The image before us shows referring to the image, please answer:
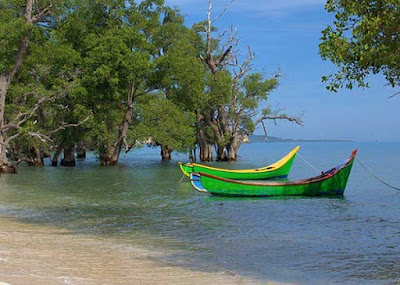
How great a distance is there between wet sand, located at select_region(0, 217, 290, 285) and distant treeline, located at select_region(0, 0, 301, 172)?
21042mm

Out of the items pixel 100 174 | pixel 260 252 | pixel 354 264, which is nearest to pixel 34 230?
pixel 260 252

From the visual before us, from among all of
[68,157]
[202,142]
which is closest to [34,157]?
[68,157]

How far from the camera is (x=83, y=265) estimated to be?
355 inches

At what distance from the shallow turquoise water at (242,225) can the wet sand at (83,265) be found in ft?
1.92

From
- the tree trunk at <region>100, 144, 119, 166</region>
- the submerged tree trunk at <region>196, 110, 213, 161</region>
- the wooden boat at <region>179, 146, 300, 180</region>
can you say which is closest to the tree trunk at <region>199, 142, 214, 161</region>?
the submerged tree trunk at <region>196, 110, 213, 161</region>

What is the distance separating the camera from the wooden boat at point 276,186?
20531 mm

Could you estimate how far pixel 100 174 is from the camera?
1303 inches

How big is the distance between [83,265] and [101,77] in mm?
27415

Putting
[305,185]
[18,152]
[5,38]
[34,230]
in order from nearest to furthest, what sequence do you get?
[34,230] → [305,185] → [5,38] → [18,152]

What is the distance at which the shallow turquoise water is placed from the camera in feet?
31.7

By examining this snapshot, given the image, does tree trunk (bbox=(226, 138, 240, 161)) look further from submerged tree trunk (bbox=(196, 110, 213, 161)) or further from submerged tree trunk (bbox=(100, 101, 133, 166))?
submerged tree trunk (bbox=(100, 101, 133, 166))

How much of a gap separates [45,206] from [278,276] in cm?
1115

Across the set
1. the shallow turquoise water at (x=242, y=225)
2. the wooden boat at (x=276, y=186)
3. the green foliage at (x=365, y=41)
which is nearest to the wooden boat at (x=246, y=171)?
the shallow turquoise water at (x=242, y=225)

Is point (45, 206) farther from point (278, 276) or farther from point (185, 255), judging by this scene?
point (278, 276)
